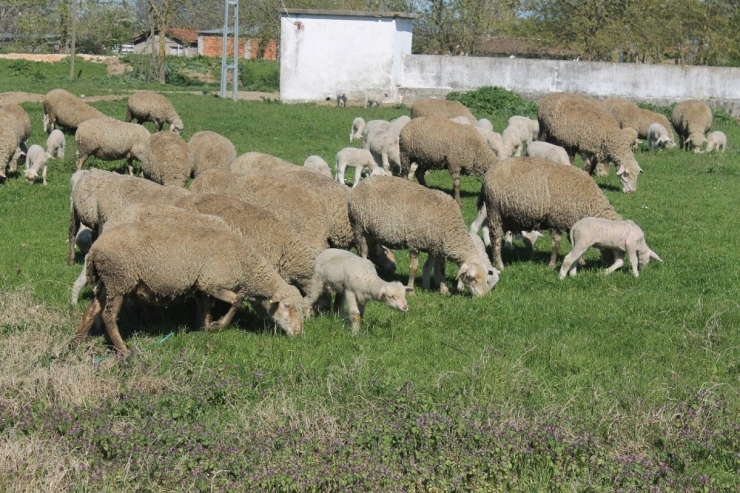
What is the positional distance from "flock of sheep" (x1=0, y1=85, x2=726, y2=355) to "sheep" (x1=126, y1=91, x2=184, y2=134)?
7.67 meters

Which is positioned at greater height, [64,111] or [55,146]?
[64,111]

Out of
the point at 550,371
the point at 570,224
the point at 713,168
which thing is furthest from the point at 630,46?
the point at 550,371

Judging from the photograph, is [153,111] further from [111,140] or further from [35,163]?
[35,163]

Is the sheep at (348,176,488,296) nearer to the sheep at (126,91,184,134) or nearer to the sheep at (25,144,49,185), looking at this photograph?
the sheep at (25,144,49,185)

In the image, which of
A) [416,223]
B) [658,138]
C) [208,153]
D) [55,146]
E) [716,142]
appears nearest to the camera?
[416,223]

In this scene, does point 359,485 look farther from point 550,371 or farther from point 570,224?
point 570,224

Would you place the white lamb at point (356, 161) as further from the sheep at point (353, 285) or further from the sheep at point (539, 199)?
the sheep at point (353, 285)

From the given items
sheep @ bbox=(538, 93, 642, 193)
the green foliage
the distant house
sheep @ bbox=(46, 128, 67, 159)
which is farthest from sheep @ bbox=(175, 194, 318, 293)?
the distant house

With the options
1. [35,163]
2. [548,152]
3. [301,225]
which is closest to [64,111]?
[35,163]

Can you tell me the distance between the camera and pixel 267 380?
7492 mm

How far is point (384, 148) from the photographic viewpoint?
18438 millimetres

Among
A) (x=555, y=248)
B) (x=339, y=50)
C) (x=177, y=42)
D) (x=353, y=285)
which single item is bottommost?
(x=555, y=248)

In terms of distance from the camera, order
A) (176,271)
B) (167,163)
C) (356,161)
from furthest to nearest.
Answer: (356,161), (167,163), (176,271)

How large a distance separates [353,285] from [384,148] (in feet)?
31.8
